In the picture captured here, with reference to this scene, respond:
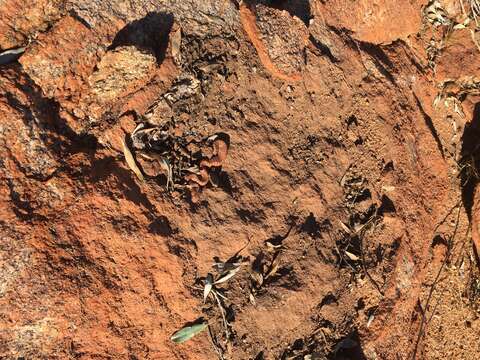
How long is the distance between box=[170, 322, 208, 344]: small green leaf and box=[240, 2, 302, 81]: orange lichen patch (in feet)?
4.75

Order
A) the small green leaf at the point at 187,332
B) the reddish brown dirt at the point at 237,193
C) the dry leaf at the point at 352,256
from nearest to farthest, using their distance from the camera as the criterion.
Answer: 1. the reddish brown dirt at the point at 237,193
2. the small green leaf at the point at 187,332
3. the dry leaf at the point at 352,256

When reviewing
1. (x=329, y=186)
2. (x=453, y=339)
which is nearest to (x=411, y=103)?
(x=329, y=186)

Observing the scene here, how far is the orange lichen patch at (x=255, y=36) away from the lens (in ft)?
8.84

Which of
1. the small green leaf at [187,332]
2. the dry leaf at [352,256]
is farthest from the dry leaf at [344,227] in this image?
→ the small green leaf at [187,332]

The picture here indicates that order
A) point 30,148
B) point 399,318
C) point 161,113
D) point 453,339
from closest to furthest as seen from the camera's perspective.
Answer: point 30,148
point 161,113
point 399,318
point 453,339

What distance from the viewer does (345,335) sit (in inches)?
112

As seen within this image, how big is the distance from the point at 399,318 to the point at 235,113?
174cm

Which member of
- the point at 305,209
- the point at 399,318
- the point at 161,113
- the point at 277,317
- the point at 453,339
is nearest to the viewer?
the point at 161,113

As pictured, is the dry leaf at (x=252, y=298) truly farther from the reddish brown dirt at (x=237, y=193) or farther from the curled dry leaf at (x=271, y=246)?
the curled dry leaf at (x=271, y=246)

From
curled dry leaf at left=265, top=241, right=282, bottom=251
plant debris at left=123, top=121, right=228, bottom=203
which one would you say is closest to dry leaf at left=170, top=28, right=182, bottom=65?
plant debris at left=123, top=121, right=228, bottom=203

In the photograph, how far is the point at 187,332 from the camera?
2309 mm

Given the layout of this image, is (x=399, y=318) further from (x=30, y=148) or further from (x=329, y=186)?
(x=30, y=148)

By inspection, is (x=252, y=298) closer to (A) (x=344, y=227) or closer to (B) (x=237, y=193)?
(B) (x=237, y=193)

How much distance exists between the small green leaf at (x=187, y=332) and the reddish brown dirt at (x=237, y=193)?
3 cm
